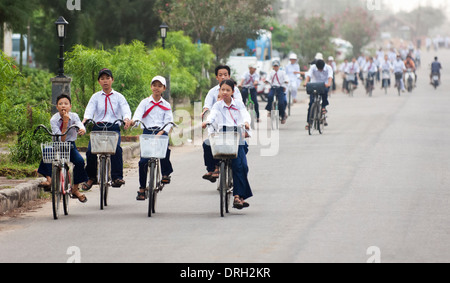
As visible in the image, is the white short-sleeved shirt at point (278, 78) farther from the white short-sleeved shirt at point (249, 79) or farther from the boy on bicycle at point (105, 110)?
the boy on bicycle at point (105, 110)

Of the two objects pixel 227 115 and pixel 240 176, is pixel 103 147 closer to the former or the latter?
pixel 227 115

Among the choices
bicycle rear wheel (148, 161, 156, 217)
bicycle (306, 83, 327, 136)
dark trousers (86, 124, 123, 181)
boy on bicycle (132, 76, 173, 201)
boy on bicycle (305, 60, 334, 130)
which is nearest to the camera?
bicycle rear wheel (148, 161, 156, 217)

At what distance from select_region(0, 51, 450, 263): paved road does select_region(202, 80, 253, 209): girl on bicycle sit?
Result: 256mm

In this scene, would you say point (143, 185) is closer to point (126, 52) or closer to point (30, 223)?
point (30, 223)

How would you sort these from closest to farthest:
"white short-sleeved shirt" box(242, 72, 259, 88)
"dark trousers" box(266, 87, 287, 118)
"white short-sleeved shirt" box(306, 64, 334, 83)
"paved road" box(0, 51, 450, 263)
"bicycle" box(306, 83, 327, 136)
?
"paved road" box(0, 51, 450, 263) → "bicycle" box(306, 83, 327, 136) → "white short-sleeved shirt" box(306, 64, 334, 83) → "dark trousers" box(266, 87, 287, 118) → "white short-sleeved shirt" box(242, 72, 259, 88)

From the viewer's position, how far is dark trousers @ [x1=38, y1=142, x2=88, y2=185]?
12.3 meters

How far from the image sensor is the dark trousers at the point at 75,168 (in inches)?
485

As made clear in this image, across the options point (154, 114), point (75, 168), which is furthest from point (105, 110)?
point (75, 168)

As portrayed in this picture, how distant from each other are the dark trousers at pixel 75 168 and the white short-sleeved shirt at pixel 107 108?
0.59m

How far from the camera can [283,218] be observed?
11.6 metres

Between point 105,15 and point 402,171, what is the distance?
875 inches

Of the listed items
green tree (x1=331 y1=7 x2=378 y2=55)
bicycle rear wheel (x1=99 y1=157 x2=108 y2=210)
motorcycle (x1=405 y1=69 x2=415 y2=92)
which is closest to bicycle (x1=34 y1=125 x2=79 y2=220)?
bicycle rear wheel (x1=99 y1=157 x2=108 y2=210)

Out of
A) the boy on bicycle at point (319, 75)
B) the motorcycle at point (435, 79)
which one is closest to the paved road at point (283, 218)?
the boy on bicycle at point (319, 75)

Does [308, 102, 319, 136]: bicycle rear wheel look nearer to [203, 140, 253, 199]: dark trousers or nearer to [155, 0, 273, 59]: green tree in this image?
[203, 140, 253, 199]: dark trousers
